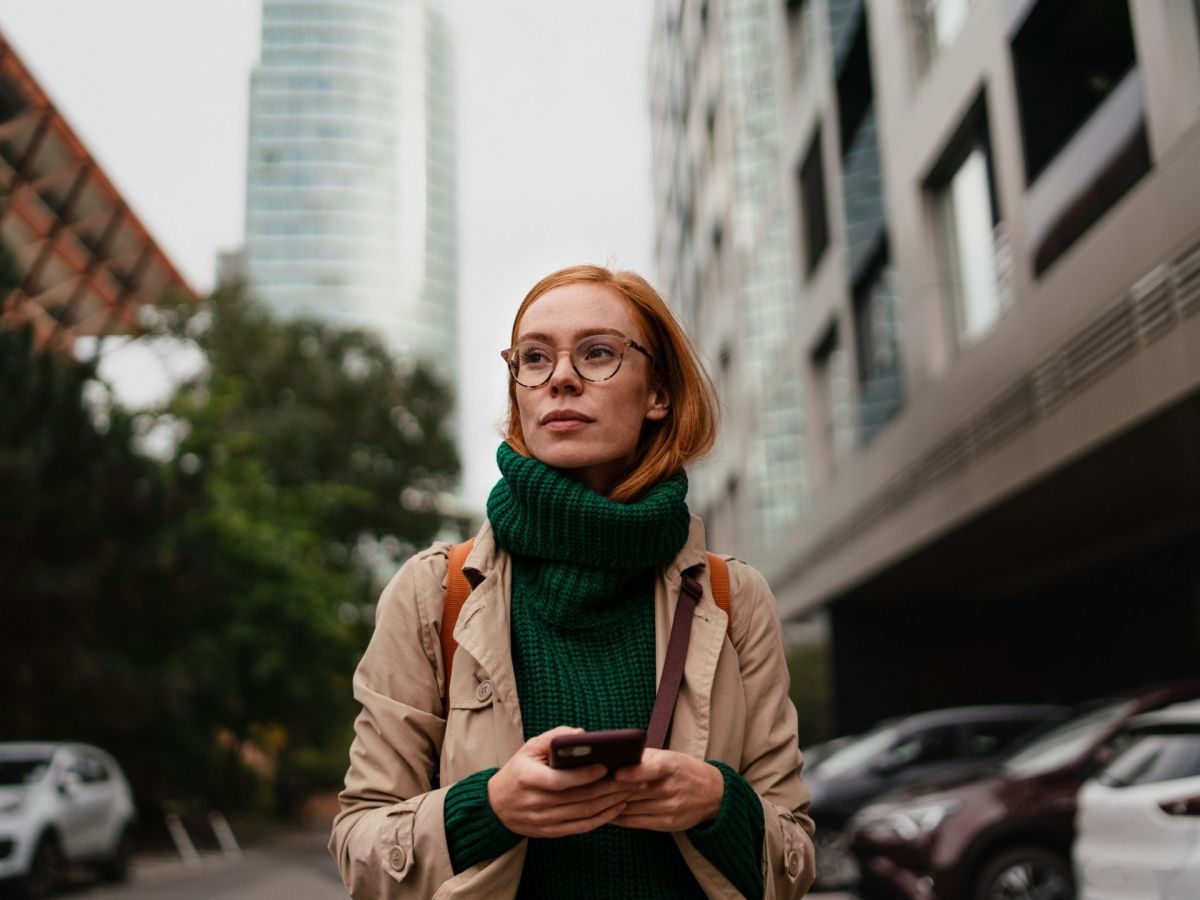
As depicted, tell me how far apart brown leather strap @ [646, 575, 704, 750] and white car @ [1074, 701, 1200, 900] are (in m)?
4.31

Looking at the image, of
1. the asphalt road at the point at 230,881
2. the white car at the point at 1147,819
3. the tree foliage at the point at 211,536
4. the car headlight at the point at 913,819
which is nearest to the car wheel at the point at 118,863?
the asphalt road at the point at 230,881

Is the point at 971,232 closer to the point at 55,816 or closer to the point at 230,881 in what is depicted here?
the point at 230,881

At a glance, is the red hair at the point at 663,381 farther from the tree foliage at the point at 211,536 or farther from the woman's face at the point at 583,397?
the tree foliage at the point at 211,536

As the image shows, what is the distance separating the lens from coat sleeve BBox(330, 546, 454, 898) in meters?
1.79

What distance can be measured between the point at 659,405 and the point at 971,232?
13.8 meters

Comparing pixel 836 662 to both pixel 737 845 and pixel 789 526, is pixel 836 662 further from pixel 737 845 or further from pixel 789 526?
pixel 737 845

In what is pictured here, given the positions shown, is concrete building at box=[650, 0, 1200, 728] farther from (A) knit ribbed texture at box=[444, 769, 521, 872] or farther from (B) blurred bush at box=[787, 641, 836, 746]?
(A) knit ribbed texture at box=[444, 769, 521, 872]

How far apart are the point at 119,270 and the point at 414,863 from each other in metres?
28.7

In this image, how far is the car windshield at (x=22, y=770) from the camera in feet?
42.8

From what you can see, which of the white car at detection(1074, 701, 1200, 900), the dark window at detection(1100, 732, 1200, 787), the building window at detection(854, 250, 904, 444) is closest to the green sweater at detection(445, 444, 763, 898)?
the white car at detection(1074, 701, 1200, 900)

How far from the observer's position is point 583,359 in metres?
2.06

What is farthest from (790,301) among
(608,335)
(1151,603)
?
(608,335)

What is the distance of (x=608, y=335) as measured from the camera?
2.06 meters

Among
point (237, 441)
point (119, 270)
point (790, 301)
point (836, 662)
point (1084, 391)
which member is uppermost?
point (119, 270)
